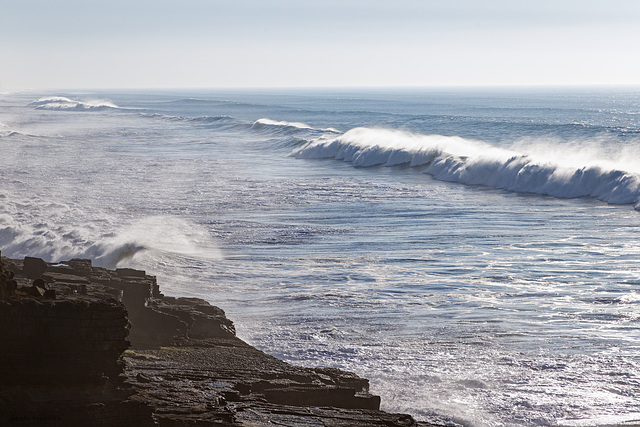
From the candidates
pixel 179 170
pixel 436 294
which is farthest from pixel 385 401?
pixel 179 170

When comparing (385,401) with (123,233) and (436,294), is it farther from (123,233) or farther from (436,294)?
(123,233)

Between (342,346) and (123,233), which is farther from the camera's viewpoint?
(123,233)

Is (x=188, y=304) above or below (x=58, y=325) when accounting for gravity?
below

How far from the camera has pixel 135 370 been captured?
9633 millimetres

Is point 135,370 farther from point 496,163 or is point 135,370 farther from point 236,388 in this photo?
point 496,163

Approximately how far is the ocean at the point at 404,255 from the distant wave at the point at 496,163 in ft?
0.65

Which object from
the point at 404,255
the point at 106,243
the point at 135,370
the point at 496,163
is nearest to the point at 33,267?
the point at 135,370

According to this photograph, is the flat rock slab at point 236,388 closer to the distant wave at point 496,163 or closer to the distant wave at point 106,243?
the distant wave at point 106,243

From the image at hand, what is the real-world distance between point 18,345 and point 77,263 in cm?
591

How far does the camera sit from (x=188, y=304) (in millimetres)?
13633

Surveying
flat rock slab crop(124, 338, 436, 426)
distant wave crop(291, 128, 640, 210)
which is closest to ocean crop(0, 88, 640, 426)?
distant wave crop(291, 128, 640, 210)

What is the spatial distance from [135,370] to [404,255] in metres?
12.3

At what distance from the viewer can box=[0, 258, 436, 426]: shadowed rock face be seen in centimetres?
774

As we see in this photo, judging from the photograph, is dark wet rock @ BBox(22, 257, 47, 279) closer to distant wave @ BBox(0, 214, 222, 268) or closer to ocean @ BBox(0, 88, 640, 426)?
ocean @ BBox(0, 88, 640, 426)
